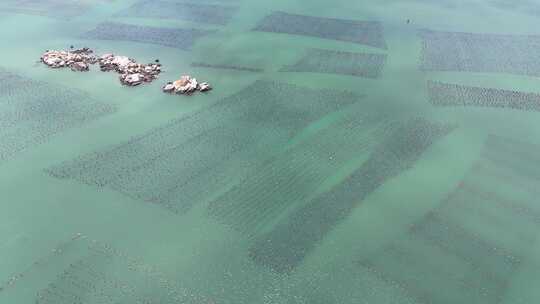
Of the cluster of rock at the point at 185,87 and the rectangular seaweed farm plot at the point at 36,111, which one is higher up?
the cluster of rock at the point at 185,87

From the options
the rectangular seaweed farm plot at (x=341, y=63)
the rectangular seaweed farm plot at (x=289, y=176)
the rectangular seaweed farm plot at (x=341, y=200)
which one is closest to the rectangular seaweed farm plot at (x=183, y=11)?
the rectangular seaweed farm plot at (x=341, y=63)

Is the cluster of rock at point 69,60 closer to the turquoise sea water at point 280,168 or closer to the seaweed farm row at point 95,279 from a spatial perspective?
the turquoise sea water at point 280,168

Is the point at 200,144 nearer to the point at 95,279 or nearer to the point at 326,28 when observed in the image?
→ the point at 95,279

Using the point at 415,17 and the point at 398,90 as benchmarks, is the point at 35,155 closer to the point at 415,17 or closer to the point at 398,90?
the point at 398,90

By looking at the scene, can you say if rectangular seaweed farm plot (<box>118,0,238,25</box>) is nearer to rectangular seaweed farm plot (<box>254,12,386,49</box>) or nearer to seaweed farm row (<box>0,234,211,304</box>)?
rectangular seaweed farm plot (<box>254,12,386,49</box>)

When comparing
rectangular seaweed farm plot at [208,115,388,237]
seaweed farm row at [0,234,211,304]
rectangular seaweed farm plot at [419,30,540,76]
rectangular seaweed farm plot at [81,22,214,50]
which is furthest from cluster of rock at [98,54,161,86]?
rectangular seaweed farm plot at [419,30,540,76]

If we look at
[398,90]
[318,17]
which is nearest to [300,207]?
[398,90]
